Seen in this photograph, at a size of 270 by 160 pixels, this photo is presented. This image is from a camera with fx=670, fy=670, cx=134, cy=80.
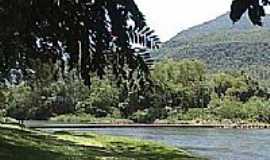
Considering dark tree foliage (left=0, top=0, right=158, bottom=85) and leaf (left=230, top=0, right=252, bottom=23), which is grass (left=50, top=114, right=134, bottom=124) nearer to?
dark tree foliage (left=0, top=0, right=158, bottom=85)

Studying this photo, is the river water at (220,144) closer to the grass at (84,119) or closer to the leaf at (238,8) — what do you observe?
the leaf at (238,8)

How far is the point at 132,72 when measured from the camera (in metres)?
3.12

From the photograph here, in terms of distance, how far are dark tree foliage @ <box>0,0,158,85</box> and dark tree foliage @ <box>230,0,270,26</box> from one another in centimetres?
41

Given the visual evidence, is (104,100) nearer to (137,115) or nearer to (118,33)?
(137,115)

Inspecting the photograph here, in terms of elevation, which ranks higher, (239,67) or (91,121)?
(239,67)

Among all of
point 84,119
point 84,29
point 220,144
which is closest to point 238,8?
point 84,29

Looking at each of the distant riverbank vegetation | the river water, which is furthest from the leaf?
the distant riverbank vegetation

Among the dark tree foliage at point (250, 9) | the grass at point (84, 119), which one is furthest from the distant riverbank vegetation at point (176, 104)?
the dark tree foliage at point (250, 9)

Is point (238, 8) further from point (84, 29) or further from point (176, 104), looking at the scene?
point (176, 104)

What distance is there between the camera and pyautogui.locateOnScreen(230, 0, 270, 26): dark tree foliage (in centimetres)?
259

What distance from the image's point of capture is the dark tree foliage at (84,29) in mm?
2792

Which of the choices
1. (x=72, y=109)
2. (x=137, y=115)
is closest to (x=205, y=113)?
(x=137, y=115)

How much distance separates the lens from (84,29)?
3.07m

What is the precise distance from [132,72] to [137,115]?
101 meters
